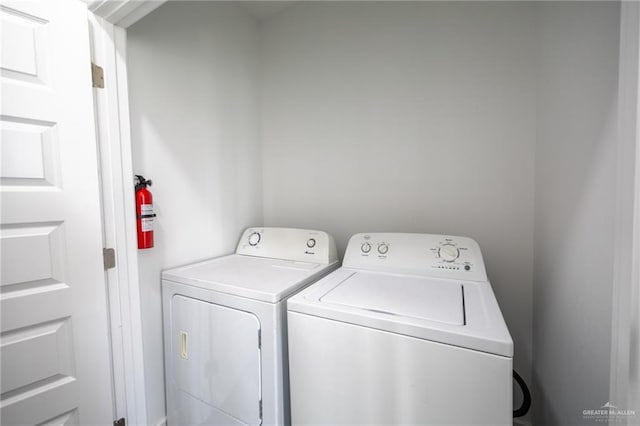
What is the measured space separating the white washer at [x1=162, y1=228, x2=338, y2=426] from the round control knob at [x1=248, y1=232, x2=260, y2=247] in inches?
8.9

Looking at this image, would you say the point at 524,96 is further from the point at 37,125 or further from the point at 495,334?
the point at 37,125

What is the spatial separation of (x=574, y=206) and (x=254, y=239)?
1.75 meters

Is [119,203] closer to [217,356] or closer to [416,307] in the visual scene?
[217,356]

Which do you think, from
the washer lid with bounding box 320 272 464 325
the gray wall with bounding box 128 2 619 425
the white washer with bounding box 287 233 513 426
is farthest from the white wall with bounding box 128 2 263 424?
the washer lid with bounding box 320 272 464 325

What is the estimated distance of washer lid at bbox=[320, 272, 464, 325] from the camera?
0.99 m

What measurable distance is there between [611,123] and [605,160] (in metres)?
0.12

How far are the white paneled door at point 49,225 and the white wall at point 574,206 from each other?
6.44ft

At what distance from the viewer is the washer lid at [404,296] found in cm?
99

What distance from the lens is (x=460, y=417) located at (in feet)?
2.72

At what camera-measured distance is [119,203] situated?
1.33 meters

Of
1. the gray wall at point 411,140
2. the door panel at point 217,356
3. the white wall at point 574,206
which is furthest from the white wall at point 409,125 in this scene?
the door panel at point 217,356

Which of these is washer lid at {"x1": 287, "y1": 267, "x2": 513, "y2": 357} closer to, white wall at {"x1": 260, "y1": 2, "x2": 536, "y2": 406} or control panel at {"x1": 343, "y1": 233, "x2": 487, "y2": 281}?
control panel at {"x1": 343, "y1": 233, "x2": 487, "y2": 281}

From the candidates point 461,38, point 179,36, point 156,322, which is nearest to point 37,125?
point 179,36

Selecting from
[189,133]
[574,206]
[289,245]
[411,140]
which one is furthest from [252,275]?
[574,206]
